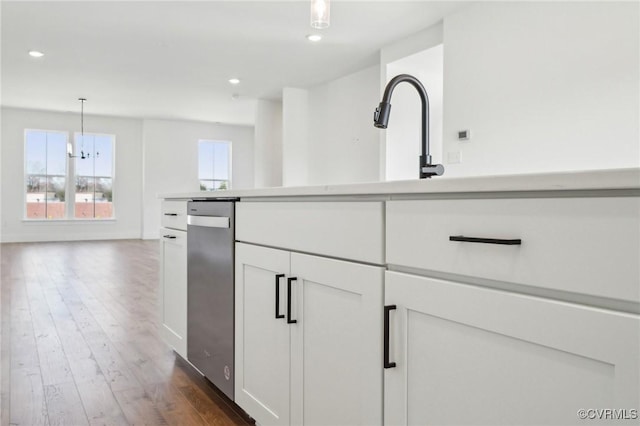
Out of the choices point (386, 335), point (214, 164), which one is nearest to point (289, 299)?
point (386, 335)

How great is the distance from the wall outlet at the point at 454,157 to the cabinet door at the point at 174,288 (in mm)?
2843

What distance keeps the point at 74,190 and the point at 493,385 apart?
1086 cm

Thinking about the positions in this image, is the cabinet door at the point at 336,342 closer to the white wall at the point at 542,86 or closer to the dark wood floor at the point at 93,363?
the dark wood floor at the point at 93,363

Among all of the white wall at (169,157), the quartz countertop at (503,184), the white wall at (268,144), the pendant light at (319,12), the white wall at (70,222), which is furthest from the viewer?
the white wall at (169,157)

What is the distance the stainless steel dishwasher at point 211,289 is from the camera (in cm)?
178

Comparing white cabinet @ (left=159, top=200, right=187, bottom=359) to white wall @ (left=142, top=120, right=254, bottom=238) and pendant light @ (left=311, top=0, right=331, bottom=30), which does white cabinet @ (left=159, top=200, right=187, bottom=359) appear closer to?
pendant light @ (left=311, top=0, right=331, bottom=30)

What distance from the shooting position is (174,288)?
92.4 inches

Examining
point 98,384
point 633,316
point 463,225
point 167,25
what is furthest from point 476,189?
point 167,25

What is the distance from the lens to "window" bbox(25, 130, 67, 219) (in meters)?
9.68

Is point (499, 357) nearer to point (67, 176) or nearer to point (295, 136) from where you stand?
point (295, 136)

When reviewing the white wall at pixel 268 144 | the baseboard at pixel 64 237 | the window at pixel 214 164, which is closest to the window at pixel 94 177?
the baseboard at pixel 64 237

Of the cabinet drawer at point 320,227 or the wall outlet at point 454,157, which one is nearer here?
the cabinet drawer at point 320,227

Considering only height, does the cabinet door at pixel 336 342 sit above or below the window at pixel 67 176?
below

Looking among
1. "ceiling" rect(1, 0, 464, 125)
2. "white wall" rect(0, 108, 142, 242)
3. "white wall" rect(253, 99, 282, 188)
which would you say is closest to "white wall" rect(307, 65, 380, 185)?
"ceiling" rect(1, 0, 464, 125)
